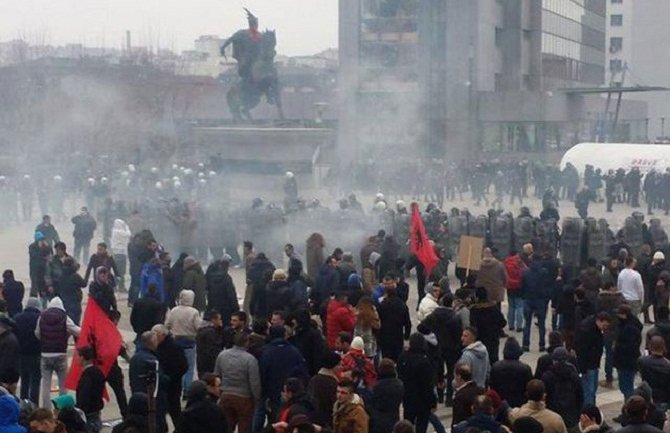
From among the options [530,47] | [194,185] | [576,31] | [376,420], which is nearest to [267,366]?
[376,420]

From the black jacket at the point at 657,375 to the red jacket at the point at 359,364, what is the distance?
93.1 inches

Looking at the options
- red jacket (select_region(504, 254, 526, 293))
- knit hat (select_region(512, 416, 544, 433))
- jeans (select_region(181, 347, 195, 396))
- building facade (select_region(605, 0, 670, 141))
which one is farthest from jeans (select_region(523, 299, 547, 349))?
building facade (select_region(605, 0, 670, 141))

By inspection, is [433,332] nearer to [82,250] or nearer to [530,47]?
[82,250]

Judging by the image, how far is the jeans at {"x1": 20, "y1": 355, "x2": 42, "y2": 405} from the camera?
13.6m

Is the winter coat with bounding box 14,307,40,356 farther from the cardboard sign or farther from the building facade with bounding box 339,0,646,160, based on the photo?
the building facade with bounding box 339,0,646,160

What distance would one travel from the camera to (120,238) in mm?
22578

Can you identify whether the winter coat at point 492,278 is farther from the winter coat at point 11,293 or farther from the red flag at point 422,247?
the winter coat at point 11,293

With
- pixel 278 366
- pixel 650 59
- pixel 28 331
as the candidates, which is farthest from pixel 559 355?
pixel 650 59

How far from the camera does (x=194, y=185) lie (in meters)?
35.2

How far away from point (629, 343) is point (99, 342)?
5.22 meters

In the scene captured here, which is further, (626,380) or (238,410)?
(626,380)

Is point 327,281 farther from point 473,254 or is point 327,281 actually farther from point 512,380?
point 512,380

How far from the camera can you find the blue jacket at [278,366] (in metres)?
11.7

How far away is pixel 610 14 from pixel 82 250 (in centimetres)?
8590
